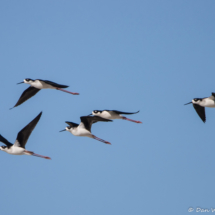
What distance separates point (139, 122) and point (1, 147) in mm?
4133

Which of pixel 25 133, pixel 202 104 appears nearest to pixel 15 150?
pixel 25 133

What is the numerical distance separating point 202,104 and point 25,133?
5.32 metres

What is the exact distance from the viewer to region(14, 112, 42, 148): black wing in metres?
13.3

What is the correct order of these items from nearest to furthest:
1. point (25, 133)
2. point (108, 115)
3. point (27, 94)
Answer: point (25, 133)
point (108, 115)
point (27, 94)

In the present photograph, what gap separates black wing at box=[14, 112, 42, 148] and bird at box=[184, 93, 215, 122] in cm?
485

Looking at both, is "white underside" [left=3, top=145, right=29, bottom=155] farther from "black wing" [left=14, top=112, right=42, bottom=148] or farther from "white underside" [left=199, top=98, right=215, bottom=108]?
"white underside" [left=199, top=98, right=215, bottom=108]

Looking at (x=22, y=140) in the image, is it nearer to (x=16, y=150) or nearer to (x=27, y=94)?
(x=16, y=150)

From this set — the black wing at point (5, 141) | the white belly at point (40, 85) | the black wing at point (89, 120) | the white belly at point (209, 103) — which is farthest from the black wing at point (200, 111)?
the black wing at point (5, 141)

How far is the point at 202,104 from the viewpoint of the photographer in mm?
14828

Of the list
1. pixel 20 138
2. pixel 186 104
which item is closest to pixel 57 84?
pixel 20 138

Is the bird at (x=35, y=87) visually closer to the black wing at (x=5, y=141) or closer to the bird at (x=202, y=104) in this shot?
the black wing at (x=5, y=141)

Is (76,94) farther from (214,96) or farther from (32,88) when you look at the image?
(214,96)

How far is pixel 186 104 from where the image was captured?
15.4m

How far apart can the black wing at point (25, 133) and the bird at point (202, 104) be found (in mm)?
4851
